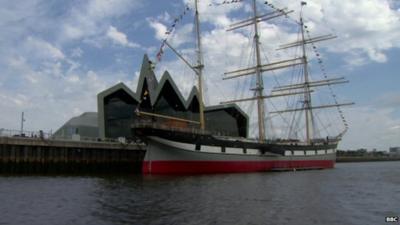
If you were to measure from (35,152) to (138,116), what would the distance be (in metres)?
10.8

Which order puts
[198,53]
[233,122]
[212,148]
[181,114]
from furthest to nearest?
[233,122] < [181,114] < [198,53] < [212,148]

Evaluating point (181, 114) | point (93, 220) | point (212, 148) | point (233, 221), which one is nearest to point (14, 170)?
point (212, 148)

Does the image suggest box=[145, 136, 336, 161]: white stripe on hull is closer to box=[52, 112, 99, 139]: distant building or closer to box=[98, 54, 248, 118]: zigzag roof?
box=[98, 54, 248, 118]: zigzag roof

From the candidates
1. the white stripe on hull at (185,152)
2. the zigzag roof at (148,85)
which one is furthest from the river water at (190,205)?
the zigzag roof at (148,85)

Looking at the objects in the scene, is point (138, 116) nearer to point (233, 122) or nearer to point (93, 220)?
point (93, 220)

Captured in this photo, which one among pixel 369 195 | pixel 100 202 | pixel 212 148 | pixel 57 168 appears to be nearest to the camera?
pixel 100 202

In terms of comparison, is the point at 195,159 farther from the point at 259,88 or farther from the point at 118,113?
the point at 118,113

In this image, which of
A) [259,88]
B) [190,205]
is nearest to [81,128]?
[259,88]

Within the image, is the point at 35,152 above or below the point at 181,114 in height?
below

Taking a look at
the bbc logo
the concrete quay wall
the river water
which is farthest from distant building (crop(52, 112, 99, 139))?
the bbc logo

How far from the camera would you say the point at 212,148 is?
1954 inches

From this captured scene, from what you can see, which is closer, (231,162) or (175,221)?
(175,221)

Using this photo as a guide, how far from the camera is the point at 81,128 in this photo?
253 feet

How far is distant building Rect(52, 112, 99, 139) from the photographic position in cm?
7650
